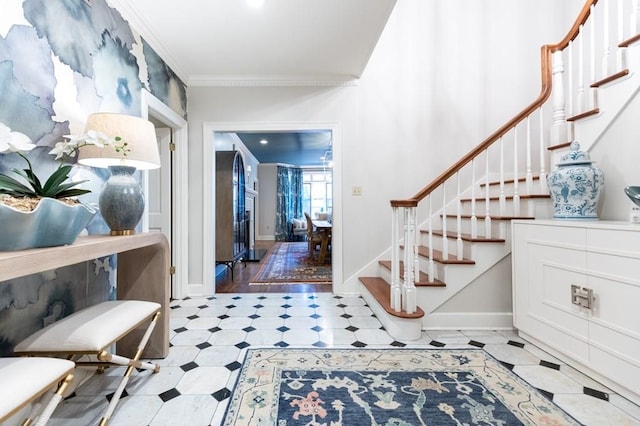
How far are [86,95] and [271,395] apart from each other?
6.64ft

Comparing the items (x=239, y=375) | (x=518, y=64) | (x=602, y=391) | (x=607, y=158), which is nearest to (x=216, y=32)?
(x=239, y=375)

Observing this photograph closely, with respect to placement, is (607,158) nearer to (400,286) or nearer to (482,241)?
(482,241)

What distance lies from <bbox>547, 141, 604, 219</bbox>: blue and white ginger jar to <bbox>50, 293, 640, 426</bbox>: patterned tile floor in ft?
3.21

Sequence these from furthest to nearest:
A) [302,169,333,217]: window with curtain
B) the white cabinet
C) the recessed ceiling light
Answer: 1. [302,169,333,217]: window with curtain
2. the recessed ceiling light
3. the white cabinet

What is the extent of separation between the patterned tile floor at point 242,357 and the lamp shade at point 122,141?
1.26 metres

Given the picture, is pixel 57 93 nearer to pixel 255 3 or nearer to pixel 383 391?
pixel 255 3

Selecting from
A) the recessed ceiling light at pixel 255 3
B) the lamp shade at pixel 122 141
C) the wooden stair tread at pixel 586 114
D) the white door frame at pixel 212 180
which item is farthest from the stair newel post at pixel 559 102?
the lamp shade at pixel 122 141

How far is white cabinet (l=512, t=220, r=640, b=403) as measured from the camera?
135cm

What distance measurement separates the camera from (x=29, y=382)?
795mm

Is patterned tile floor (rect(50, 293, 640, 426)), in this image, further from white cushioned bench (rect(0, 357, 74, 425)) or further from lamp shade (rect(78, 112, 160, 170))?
lamp shade (rect(78, 112, 160, 170))

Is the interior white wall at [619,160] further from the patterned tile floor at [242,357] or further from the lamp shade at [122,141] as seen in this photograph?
the lamp shade at [122,141]

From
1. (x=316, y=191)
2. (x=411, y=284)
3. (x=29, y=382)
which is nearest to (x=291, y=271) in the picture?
(x=411, y=284)

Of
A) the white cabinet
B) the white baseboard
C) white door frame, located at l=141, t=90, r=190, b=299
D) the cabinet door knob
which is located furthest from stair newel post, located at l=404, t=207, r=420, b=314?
white door frame, located at l=141, t=90, r=190, b=299

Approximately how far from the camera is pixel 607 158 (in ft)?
6.08
